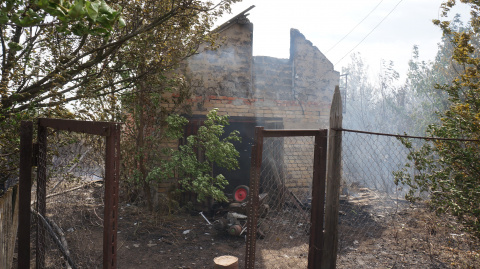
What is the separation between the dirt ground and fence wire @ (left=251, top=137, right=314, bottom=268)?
0.02 m

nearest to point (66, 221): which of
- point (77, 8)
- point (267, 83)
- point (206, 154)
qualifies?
point (206, 154)

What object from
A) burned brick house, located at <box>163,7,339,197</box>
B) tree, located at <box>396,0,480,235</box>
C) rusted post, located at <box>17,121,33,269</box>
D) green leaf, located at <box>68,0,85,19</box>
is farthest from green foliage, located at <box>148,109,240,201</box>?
green leaf, located at <box>68,0,85,19</box>

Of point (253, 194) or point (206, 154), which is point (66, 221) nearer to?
point (206, 154)

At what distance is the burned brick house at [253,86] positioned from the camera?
7.91m

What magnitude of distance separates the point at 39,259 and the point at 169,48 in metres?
3.45

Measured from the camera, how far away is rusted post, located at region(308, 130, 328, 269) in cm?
317

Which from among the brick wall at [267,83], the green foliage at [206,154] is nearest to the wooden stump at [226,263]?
the green foliage at [206,154]

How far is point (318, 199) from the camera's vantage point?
10.4 ft

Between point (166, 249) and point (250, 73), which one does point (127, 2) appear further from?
point (250, 73)

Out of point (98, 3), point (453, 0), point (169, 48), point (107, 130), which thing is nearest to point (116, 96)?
point (169, 48)

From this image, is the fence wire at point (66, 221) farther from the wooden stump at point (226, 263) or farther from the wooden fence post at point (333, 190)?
the wooden fence post at point (333, 190)

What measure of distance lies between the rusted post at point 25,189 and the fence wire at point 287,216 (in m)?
2.52

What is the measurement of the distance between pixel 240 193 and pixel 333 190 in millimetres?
3738

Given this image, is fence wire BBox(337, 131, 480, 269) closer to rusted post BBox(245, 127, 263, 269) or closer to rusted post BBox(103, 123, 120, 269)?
rusted post BBox(245, 127, 263, 269)
